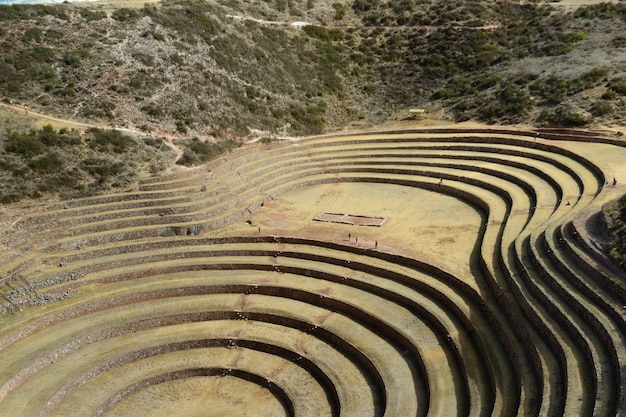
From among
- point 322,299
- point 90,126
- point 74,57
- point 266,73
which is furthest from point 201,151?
point 322,299

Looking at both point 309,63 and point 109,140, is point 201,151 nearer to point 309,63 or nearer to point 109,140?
point 109,140

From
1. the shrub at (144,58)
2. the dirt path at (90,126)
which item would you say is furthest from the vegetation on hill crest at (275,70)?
the dirt path at (90,126)

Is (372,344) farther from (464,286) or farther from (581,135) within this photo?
(581,135)

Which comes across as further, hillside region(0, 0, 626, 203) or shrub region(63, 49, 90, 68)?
shrub region(63, 49, 90, 68)

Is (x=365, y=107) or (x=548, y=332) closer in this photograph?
(x=548, y=332)

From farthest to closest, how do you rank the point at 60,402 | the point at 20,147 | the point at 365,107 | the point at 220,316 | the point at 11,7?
the point at 365,107
the point at 11,7
the point at 20,147
the point at 220,316
the point at 60,402

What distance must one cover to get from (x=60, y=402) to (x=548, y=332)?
59.8 feet

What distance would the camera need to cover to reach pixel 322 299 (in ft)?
74.4

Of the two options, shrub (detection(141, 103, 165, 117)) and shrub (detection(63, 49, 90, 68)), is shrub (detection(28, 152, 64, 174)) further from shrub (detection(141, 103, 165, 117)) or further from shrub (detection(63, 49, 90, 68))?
shrub (detection(63, 49, 90, 68))

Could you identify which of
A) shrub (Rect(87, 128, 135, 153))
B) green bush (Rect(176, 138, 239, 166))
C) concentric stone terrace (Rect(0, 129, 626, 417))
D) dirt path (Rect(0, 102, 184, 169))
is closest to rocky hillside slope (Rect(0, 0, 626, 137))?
dirt path (Rect(0, 102, 184, 169))

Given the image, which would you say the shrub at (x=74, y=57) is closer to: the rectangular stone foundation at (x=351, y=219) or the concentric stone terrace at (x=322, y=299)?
the concentric stone terrace at (x=322, y=299)

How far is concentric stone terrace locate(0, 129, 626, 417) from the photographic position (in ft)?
51.1

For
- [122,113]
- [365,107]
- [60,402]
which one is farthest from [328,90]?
[60,402]

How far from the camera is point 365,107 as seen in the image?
48.5 metres
